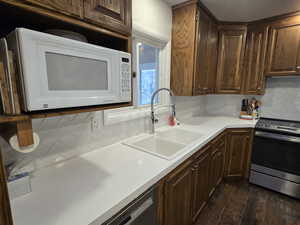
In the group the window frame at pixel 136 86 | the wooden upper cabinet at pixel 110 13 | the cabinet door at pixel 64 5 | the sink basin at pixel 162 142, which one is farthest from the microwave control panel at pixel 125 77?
the sink basin at pixel 162 142

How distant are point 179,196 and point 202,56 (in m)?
1.57

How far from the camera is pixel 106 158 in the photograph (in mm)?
1099

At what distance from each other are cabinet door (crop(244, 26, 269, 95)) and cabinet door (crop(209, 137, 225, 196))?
1.02 metres

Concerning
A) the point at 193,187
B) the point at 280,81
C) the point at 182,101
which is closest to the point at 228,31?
the point at 280,81

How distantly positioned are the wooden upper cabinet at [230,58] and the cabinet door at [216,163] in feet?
3.06

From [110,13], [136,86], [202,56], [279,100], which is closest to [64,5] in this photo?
[110,13]

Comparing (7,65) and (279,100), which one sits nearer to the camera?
(7,65)

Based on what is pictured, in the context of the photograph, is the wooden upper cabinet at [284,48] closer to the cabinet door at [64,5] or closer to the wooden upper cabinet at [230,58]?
the wooden upper cabinet at [230,58]

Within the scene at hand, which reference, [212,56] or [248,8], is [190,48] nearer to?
[212,56]

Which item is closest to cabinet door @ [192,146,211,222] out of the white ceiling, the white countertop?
the white countertop

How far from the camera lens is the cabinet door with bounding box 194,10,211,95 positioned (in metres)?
1.76

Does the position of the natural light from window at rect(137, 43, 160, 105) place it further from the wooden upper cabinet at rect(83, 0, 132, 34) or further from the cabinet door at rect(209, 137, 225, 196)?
the cabinet door at rect(209, 137, 225, 196)

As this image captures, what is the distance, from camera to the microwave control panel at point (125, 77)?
0.87m

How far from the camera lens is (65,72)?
2.18ft
